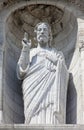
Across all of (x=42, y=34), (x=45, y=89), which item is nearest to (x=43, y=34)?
(x=42, y=34)

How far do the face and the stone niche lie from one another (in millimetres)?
654

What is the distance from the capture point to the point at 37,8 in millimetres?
15133

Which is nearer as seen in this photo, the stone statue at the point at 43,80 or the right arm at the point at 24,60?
the stone statue at the point at 43,80

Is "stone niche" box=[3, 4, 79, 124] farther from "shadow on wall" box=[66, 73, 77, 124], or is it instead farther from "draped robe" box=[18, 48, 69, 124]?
"draped robe" box=[18, 48, 69, 124]

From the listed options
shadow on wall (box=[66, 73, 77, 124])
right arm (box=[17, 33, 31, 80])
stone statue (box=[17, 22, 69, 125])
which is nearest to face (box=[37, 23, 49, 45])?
stone statue (box=[17, 22, 69, 125])

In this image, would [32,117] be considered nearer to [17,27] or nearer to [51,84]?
[51,84]

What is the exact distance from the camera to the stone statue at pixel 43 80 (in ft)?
43.3

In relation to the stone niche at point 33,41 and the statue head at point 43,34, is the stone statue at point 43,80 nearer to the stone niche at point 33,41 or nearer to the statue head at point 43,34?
the statue head at point 43,34

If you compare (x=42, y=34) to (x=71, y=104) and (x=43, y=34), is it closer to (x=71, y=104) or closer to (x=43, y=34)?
(x=43, y=34)

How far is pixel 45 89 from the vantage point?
13430mm

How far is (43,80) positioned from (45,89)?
19cm

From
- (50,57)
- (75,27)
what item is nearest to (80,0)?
(75,27)

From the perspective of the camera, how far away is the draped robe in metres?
13.2

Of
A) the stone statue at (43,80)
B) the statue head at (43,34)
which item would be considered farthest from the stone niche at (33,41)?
the statue head at (43,34)
